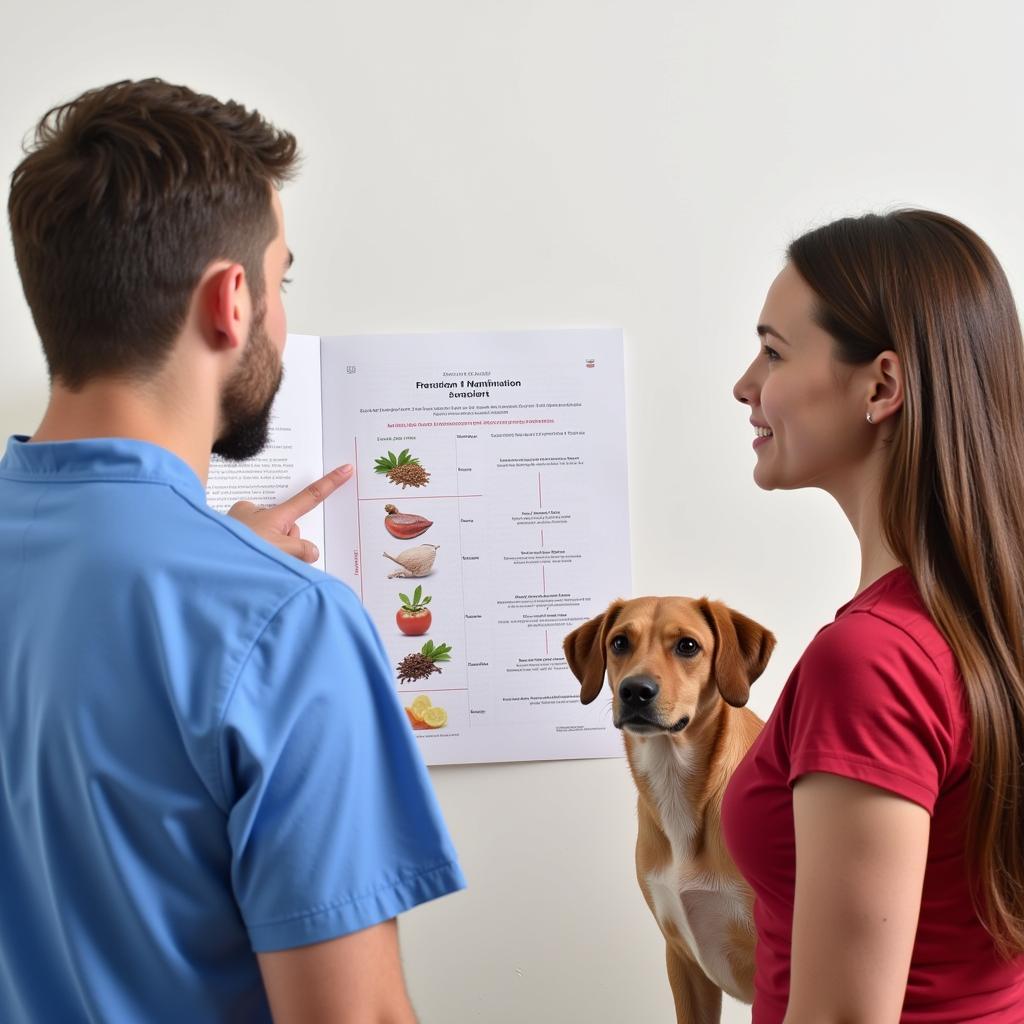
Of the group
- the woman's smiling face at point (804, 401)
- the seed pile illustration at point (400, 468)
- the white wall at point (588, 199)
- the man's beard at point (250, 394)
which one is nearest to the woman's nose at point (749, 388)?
the woman's smiling face at point (804, 401)

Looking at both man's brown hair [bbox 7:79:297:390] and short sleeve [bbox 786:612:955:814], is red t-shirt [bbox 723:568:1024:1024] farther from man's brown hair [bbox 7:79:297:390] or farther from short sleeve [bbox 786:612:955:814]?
man's brown hair [bbox 7:79:297:390]

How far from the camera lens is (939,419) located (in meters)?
0.91

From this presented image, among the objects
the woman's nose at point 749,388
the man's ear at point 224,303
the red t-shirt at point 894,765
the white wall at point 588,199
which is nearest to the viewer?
the man's ear at point 224,303

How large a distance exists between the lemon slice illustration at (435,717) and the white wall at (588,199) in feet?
0.27

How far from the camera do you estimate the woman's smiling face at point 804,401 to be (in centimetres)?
99

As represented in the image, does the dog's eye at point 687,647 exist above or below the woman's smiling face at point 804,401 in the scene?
below

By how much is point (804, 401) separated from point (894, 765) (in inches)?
14.8

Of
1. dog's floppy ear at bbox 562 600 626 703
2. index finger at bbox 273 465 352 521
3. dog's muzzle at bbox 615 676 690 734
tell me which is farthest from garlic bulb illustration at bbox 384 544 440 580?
dog's muzzle at bbox 615 676 690 734

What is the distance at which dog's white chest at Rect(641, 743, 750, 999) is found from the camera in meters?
1.43

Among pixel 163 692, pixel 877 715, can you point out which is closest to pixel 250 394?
pixel 163 692

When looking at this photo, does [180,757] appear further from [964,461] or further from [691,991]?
[691,991]

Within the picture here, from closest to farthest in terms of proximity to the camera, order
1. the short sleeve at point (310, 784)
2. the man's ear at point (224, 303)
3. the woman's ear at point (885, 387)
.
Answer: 1. the short sleeve at point (310, 784)
2. the man's ear at point (224, 303)
3. the woman's ear at point (885, 387)

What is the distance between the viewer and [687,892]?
4.75 feet

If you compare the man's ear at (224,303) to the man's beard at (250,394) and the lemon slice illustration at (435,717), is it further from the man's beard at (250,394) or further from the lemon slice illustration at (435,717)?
the lemon slice illustration at (435,717)
